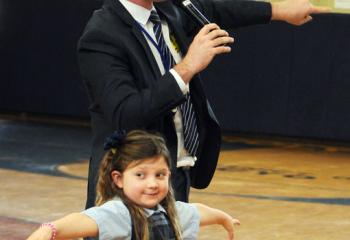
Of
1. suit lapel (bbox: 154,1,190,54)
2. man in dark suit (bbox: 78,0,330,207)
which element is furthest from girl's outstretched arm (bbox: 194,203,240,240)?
suit lapel (bbox: 154,1,190,54)

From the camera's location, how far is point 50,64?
12906 millimetres

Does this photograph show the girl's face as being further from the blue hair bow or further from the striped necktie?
the striped necktie

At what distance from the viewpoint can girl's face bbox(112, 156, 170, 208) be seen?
11.9 ft

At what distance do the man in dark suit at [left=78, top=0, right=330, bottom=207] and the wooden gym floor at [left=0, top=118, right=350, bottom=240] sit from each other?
2.96 m

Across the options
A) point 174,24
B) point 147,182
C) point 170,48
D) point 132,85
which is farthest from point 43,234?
point 174,24

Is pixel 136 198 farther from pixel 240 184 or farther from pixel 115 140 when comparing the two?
pixel 240 184

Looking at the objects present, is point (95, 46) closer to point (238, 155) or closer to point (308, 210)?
point (308, 210)

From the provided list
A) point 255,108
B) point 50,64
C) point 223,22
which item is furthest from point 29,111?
point 223,22

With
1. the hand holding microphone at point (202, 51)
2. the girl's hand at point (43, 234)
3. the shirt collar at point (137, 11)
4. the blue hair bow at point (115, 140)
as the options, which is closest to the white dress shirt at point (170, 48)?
the shirt collar at point (137, 11)

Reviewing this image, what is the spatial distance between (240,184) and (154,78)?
5.25 metres

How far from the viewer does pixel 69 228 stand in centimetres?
346

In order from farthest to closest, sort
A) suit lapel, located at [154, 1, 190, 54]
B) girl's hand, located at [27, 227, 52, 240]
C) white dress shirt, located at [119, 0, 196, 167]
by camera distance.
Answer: suit lapel, located at [154, 1, 190, 54]
white dress shirt, located at [119, 0, 196, 167]
girl's hand, located at [27, 227, 52, 240]

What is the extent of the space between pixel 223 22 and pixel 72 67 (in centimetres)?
828

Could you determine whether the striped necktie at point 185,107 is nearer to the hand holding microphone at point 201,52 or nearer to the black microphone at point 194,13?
the black microphone at point 194,13
